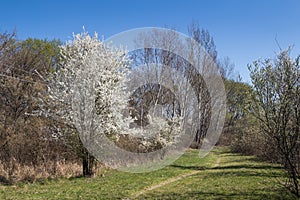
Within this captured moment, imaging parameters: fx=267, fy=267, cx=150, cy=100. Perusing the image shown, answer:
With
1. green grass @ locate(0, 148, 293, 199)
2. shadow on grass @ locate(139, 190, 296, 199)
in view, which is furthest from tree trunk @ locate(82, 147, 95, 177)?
shadow on grass @ locate(139, 190, 296, 199)

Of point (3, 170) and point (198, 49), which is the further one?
point (198, 49)

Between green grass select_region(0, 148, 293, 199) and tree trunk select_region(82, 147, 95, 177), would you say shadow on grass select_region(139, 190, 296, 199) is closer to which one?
green grass select_region(0, 148, 293, 199)

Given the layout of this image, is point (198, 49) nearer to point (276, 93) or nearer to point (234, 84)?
point (234, 84)

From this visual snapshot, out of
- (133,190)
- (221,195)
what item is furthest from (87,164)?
(221,195)

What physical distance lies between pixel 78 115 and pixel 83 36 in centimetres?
363

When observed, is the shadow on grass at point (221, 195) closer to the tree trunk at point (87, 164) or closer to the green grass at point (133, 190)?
the green grass at point (133, 190)

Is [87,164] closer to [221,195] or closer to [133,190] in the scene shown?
[133,190]

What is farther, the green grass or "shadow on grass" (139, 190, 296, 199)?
the green grass

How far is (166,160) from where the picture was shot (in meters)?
17.3

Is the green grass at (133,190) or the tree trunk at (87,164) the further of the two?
the tree trunk at (87,164)

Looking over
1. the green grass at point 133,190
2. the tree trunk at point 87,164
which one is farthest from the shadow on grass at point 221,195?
the tree trunk at point 87,164

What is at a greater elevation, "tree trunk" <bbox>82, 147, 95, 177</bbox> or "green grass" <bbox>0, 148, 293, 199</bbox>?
"tree trunk" <bbox>82, 147, 95, 177</bbox>

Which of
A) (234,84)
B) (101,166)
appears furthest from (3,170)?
(234,84)

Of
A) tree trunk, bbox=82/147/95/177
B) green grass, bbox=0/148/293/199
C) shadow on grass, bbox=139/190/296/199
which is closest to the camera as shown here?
shadow on grass, bbox=139/190/296/199
